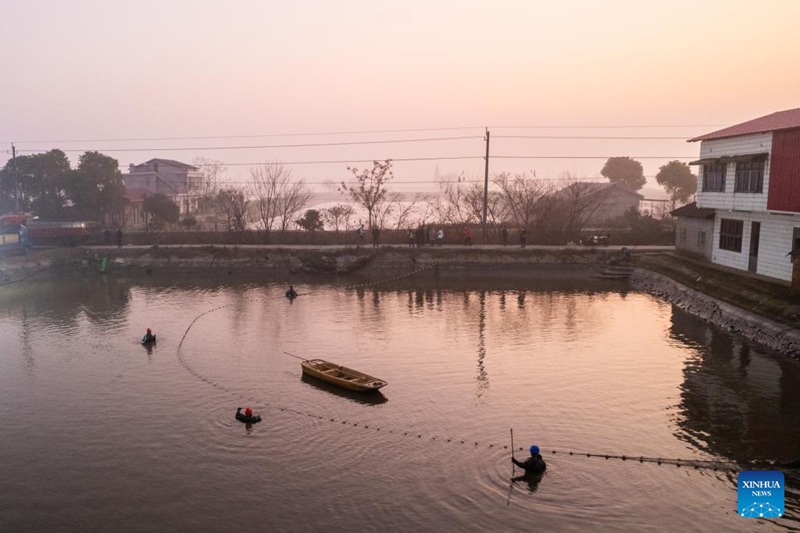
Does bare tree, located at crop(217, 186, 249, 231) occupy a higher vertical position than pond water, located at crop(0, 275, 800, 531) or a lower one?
higher

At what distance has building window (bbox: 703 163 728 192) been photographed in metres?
46.8

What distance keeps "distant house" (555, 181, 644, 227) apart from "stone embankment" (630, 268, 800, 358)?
77.4 feet

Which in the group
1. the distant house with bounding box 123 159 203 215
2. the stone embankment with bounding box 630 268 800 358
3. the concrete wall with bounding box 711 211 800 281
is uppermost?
the distant house with bounding box 123 159 203 215

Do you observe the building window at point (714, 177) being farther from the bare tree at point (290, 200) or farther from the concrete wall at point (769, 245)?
the bare tree at point (290, 200)

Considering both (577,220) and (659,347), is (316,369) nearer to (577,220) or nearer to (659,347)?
(659,347)

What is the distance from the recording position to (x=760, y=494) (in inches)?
728

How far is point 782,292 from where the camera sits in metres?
36.7

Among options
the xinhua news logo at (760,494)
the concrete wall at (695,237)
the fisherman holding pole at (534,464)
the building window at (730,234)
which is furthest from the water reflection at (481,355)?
the concrete wall at (695,237)

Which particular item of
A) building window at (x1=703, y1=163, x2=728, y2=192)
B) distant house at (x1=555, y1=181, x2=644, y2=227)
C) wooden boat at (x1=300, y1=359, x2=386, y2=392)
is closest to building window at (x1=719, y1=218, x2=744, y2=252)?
building window at (x1=703, y1=163, x2=728, y2=192)

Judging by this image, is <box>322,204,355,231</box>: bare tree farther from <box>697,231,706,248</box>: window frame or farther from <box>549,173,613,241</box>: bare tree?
<box>697,231,706,248</box>: window frame

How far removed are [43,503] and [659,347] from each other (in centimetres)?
3149

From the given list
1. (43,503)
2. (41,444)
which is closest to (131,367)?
(41,444)

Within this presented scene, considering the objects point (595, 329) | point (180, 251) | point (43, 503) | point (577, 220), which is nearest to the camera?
point (43, 503)

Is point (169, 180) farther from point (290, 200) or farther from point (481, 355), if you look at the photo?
point (481, 355)
